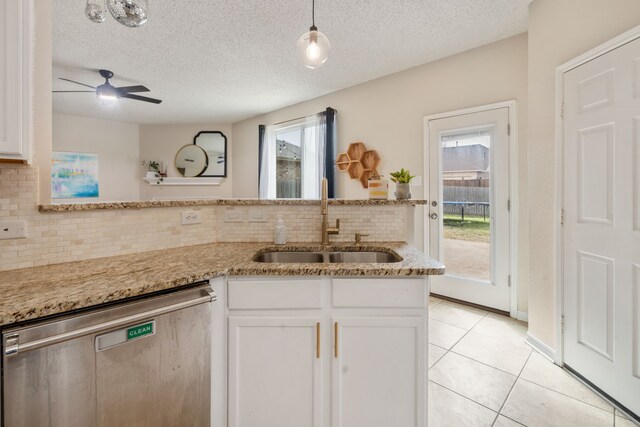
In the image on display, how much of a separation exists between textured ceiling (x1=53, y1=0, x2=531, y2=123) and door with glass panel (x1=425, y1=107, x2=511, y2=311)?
0.79m

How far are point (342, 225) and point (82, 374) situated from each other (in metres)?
1.32

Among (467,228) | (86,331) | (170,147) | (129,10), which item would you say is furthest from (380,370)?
(170,147)

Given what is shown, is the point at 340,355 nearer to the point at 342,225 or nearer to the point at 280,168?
the point at 342,225

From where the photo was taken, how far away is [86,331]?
854 millimetres

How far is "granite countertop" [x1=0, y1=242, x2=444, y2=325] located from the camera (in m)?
0.84

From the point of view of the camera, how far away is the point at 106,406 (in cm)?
90

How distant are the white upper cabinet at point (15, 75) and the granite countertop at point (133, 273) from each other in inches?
17.9

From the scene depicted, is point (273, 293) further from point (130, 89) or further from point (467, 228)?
point (130, 89)

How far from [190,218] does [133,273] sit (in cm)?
61

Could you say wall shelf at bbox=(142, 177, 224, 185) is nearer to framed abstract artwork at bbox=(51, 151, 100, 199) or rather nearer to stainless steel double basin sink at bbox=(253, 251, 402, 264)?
framed abstract artwork at bbox=(51, 151, 100, 199)

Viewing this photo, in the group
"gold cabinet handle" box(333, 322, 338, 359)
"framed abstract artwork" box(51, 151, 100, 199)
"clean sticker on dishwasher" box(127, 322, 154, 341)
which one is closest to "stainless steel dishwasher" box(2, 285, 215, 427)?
"clean sticker on dishwasher" box(127, 322, 154, 341)

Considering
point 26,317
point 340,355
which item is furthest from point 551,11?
point 26,317

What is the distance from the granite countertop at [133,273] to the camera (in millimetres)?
837

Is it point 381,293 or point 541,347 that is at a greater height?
point 381,293
